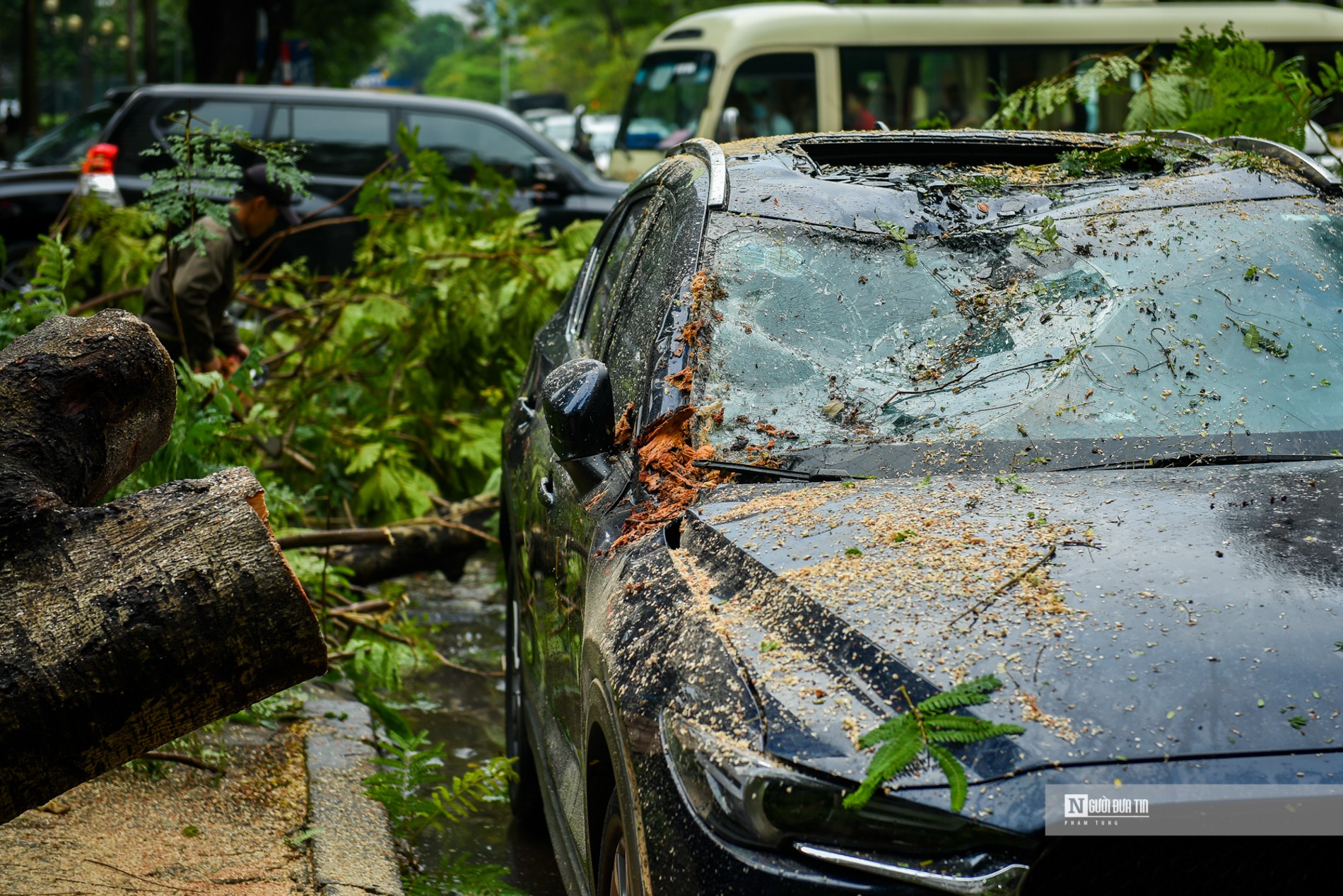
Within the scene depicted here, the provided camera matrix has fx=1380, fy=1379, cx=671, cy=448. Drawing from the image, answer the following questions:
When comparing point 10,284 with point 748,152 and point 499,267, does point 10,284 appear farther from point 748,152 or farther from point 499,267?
point 748,152

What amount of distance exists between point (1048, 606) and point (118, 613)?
176cm

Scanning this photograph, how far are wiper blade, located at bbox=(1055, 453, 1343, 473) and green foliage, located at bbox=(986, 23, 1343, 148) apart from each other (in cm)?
255

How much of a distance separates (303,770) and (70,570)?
1916 mm

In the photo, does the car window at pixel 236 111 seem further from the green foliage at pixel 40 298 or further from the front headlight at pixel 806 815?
the front headlight at pixel 806 815

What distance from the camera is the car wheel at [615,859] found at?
2.39m

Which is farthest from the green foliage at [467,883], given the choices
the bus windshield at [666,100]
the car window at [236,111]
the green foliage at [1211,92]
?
the bus windshield at [666,100]

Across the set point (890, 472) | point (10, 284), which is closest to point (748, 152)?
point (890, 472)

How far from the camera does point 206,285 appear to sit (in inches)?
250

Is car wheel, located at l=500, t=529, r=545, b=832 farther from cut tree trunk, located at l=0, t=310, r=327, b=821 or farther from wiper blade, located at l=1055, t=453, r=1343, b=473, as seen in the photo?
wiper blade, located at l=1055, t=453, r=1343, b=473

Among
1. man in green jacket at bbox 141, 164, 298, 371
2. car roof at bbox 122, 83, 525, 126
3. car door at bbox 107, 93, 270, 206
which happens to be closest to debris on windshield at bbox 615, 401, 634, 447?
man in green jacket at bbox 141, 164, 298, 371

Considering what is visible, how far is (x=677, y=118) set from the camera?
1419 cm


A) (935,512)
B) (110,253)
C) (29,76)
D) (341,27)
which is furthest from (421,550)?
(341,27)

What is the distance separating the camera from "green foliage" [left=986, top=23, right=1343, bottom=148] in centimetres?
560

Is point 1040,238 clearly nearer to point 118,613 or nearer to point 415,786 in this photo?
point 118,613
